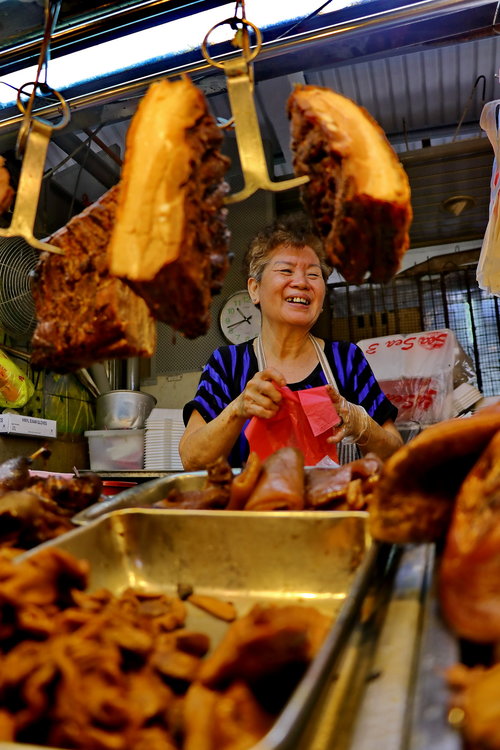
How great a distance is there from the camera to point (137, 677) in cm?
77

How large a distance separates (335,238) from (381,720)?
3.66 ft

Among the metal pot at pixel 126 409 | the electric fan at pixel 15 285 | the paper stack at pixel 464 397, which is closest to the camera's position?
the electric fan at pixel 15 285

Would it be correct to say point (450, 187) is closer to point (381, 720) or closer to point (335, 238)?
point (335, 238)

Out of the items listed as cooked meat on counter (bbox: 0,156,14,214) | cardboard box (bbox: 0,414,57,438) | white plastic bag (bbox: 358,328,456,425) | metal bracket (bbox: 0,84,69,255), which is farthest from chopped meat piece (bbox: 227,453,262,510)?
white plastic bag (bbox: 358,328,456,425)

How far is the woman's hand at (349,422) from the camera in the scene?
2630 mm

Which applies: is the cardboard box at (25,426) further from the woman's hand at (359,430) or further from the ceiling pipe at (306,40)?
the woman's hand at (359,430)

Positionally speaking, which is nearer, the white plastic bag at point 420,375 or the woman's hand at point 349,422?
the woman's hand at point 349,422

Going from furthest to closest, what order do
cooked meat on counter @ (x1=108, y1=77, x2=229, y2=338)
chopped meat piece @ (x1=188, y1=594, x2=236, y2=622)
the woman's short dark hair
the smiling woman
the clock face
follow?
1. the clock face
2. the woman's short dark hair
3. the smiling woman
4. cooked meat on counter @ (x1=108, y1=77, x2=229, y2=338)
5. chopped meat piece @ (x1=188, y1=594, x2=236, y2=622)

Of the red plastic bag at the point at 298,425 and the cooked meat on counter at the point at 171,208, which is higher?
the cooked meat on counter at the point at 171,208

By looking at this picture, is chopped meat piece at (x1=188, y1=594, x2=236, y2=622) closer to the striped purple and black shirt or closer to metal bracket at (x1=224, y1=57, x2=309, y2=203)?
metal bracket at (x1=224, y1=57, x2=309, y2=203)

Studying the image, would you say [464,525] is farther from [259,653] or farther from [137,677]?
[137,677]

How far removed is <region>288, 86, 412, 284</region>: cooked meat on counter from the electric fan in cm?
359

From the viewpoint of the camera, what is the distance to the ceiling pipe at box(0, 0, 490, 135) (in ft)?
5.57

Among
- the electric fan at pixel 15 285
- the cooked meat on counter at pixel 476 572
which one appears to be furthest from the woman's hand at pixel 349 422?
the electric fan at pixel 15 285
